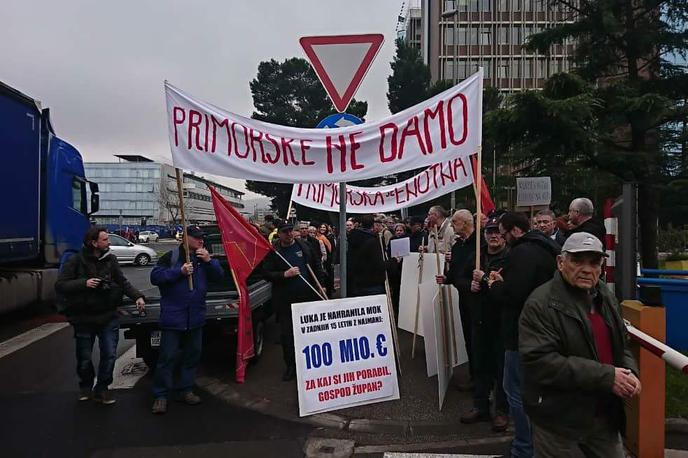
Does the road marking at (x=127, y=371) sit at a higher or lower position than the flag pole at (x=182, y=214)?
lower

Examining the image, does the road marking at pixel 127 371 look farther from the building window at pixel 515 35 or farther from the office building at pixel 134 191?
the office building at pixel 134 191

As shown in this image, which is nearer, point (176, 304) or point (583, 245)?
point (583, 245)

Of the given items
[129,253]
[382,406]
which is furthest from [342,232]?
[129,253]

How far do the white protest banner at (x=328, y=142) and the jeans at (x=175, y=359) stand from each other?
1.78 m

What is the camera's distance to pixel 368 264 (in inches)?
276

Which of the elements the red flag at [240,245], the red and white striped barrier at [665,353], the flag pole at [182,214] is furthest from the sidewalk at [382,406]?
the red and white striped barrier at [665,353]

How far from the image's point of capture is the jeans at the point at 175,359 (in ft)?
17.8

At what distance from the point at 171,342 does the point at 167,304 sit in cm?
39

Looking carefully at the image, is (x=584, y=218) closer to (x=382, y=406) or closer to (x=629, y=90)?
(x=382, y=406)

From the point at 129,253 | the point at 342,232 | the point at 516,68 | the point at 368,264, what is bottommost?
the point at 129,253

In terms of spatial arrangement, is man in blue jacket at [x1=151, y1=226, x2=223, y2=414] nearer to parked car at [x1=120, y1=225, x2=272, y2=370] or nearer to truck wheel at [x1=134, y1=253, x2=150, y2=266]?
parked car at [x1=120, y1=225, x2=272, y2=370]

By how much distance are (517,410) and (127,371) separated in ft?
16.8

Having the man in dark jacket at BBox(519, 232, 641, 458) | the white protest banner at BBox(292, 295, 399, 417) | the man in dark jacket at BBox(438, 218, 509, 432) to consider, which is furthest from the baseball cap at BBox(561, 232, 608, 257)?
the white protest banner at BBox(292, 295, 399, 417)

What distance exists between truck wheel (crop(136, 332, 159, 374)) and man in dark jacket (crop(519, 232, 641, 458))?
16.5 feet
